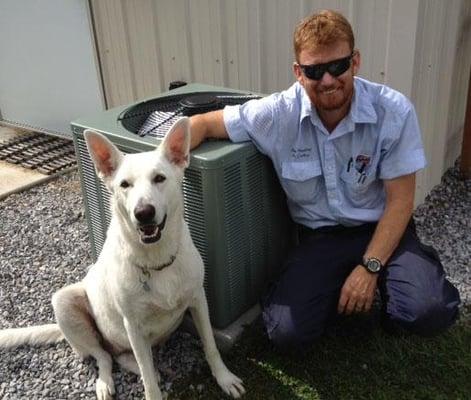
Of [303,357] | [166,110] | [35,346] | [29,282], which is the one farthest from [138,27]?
[303,357]

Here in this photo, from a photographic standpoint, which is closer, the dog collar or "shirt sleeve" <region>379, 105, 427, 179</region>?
the dog collar

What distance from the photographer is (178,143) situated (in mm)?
2447

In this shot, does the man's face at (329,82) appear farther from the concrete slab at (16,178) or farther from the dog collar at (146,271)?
the concrete slab at (16,178)

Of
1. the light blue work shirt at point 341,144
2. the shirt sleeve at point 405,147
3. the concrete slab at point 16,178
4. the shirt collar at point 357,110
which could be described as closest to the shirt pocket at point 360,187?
the light blue work shirt at point 341,144

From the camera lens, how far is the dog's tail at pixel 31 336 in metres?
3.06

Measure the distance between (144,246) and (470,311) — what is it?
197cm

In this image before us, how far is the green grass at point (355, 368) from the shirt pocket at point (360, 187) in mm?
699

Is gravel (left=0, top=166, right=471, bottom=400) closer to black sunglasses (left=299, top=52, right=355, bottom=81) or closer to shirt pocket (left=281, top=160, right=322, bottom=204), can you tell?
shirt pocket (left=281, top=160, right=322, bottom=204)

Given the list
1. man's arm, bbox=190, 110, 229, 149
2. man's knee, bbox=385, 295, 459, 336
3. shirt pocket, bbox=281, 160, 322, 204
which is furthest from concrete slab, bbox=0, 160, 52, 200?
man's knee, bbox=385, 295, 459, 336

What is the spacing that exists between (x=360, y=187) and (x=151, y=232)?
1175 millimetres

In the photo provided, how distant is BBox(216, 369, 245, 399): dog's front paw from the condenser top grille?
4.21ft

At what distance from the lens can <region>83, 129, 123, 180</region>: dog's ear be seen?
233cm

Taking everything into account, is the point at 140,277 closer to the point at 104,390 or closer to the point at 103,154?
the point at 103,154

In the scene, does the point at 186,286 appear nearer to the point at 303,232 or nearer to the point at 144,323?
the point at 144,323
